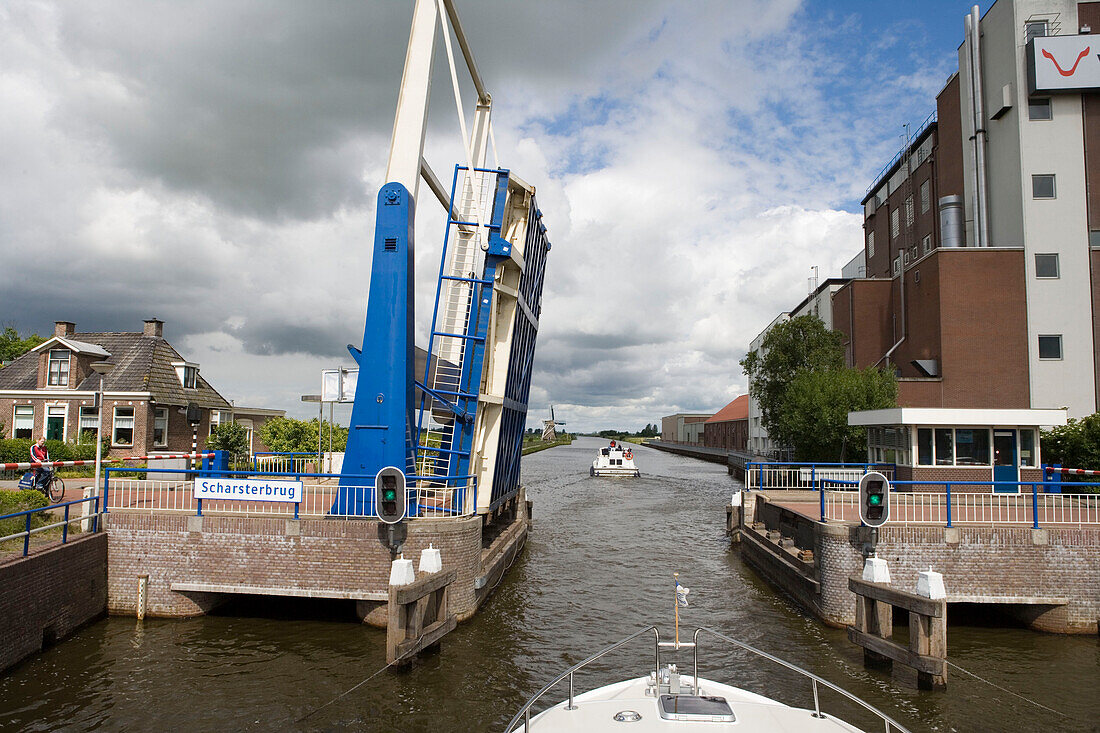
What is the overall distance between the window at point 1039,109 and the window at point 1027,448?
17242 mm

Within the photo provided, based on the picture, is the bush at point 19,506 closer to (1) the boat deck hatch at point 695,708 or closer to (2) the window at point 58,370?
(1) the boat deck hatch at point 695,708

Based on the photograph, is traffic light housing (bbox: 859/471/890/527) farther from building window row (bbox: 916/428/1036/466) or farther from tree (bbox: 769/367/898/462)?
tree (bbox: 769/367/898/462)

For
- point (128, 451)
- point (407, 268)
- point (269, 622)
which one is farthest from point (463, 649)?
point (128, 451)

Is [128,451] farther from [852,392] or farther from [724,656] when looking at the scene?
[852,392]

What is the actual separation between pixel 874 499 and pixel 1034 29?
2933 centimetres

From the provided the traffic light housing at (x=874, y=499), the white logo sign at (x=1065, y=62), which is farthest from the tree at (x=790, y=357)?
the traffic light housing at (x=874, y=499)

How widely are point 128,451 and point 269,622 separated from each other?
1786 cm

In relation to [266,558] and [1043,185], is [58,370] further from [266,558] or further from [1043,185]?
[1043,185]

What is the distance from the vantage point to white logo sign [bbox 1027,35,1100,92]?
2778 centimetres

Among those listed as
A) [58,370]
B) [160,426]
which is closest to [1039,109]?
[160,426]

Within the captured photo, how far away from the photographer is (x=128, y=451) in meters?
25.7

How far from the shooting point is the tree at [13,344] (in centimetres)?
3884

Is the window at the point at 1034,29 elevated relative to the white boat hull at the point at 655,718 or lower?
elevated

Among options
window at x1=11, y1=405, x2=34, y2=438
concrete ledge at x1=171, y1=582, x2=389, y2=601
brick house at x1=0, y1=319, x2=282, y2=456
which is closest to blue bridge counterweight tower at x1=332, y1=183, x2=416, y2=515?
concrete ledge at x1=171, y1=582, x2=389, y2=601
